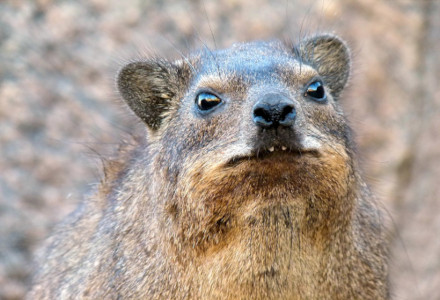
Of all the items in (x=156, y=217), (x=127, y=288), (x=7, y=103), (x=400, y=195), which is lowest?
(x=400, y=195)

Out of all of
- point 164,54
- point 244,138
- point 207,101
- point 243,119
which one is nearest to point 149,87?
point 207,101

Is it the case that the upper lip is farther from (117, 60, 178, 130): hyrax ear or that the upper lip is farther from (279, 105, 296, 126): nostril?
(117, 60, 178, 130): hyrax ear

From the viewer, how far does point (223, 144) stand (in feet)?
14.0

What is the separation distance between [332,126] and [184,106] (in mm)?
903

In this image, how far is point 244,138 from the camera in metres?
4.14

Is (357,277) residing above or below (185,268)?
below

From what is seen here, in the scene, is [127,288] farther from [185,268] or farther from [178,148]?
[178,148]

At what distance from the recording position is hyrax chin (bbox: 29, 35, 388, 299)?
4.19 m

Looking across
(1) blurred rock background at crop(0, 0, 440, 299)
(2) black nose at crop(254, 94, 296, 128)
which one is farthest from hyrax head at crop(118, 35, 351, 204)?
(1) blurred rock background at crop(0, 0, 440, 299)

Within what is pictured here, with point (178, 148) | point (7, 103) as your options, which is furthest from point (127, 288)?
point (7, 103)

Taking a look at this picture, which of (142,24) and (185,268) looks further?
(142,24)

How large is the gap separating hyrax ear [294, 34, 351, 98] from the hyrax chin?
0.02m

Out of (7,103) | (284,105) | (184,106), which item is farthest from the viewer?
(7,103)

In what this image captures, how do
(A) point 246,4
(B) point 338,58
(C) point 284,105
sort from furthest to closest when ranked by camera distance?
(A) point 246,4 < (B) point 338,58 < (C) point 284,105
